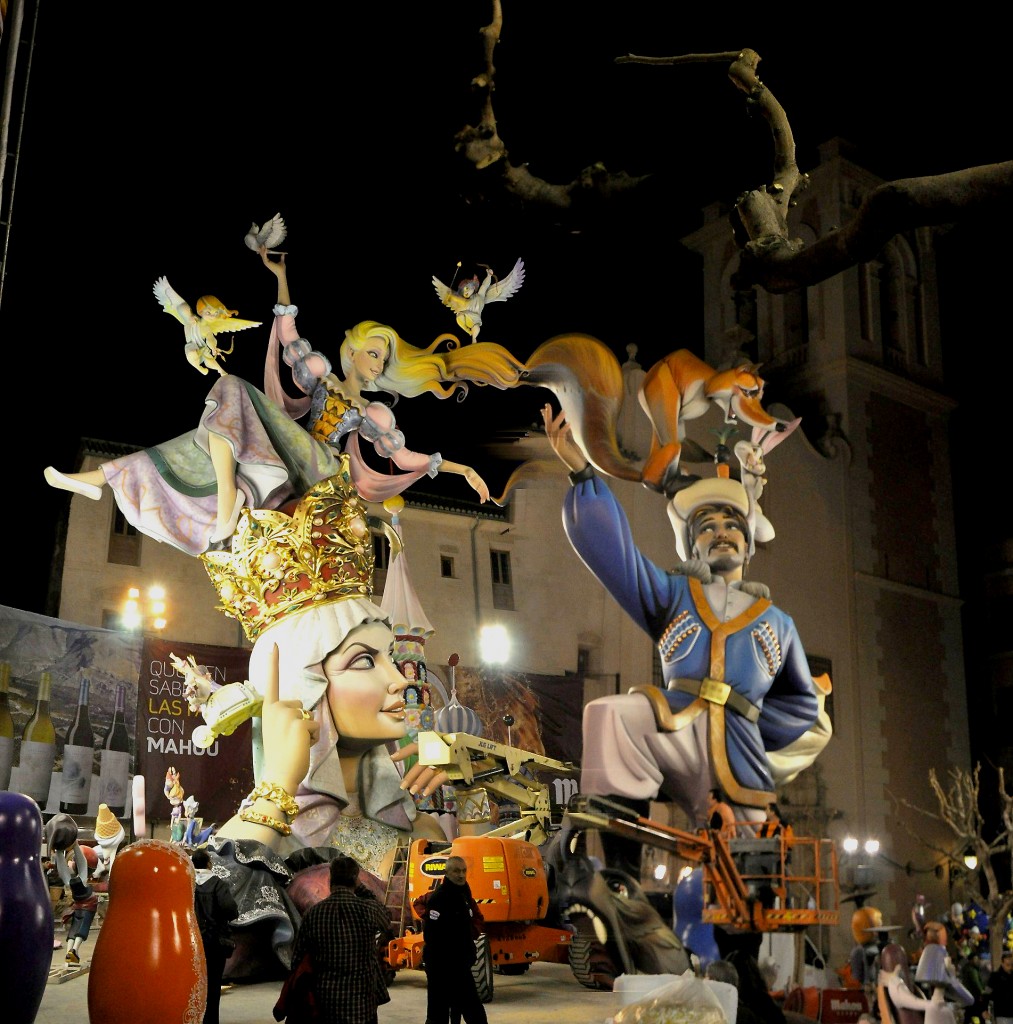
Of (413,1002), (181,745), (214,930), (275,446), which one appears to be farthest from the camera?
(181,745)

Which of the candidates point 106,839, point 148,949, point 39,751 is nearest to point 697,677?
point 106,839

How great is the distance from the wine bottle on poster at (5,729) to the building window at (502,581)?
4.88 m

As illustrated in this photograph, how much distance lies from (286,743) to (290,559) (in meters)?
1.02

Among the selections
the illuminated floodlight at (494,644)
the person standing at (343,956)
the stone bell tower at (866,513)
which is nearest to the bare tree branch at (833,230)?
the person standing at (343,956)

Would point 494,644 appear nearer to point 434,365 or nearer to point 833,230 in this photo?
point 434,365

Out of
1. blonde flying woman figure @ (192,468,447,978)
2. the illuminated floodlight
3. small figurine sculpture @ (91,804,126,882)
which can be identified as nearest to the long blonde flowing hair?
blonde flying woman figure @ (192,468,447,978)

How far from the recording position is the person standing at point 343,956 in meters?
3.59

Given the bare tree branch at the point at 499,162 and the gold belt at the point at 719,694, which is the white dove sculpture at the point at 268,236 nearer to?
the bare tree branch at the point at 499,162

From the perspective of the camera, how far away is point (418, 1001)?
19.3ft

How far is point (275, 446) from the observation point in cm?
698

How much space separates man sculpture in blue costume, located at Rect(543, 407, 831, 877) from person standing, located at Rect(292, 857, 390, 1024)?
4.14 metres

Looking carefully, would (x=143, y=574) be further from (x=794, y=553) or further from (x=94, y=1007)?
(x=94, y=1007)

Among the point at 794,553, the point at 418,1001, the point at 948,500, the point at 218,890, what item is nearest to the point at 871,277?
the point at 948,500

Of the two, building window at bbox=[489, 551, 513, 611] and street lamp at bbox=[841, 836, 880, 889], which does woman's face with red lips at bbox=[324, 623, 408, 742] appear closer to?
street lamp at bbox=[841, 836, 880, 889]
